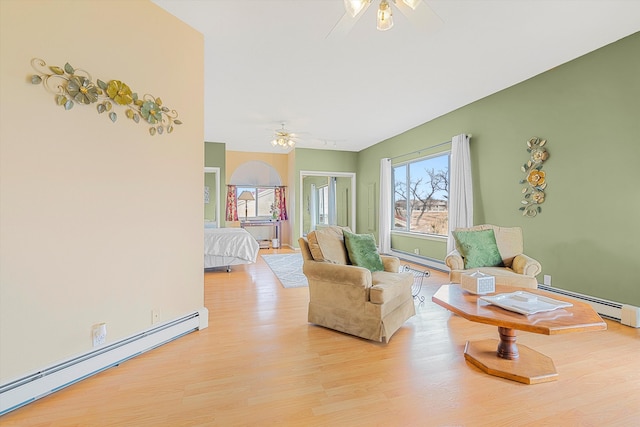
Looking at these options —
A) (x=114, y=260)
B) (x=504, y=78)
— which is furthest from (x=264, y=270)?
(x=504, y=78)

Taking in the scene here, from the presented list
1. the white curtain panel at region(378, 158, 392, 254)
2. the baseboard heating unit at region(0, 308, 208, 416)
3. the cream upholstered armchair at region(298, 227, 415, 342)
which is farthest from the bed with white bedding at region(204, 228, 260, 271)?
the white curtain panel at region(378, 158, 392, 254)

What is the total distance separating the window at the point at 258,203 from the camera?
356 inches

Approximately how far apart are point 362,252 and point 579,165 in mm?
2657

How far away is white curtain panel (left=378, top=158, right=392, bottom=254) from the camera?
6.86 meters

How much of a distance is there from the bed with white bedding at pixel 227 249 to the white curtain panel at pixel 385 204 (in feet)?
10.6

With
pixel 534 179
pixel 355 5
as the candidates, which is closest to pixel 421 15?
pixel 355 5

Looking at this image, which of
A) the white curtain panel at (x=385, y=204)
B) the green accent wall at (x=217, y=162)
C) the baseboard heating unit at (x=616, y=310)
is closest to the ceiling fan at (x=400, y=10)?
the baseboard heating unit at (x=616, y=310)

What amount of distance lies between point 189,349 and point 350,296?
→ 55.8 inches

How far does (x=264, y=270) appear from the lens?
547 cm

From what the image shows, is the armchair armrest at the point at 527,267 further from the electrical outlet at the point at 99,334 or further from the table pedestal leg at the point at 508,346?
the electrical outlet at the point at 99,334

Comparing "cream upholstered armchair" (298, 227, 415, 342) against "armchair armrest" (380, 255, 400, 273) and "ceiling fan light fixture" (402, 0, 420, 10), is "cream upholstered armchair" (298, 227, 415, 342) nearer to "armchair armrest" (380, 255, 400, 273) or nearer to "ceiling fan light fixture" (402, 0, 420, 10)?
"armchair armrest" (380, 255, 400, 273)

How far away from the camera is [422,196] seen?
6062 mm

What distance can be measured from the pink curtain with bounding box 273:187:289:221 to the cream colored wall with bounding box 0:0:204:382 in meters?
5.83

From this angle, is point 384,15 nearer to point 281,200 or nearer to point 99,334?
point 99,334
